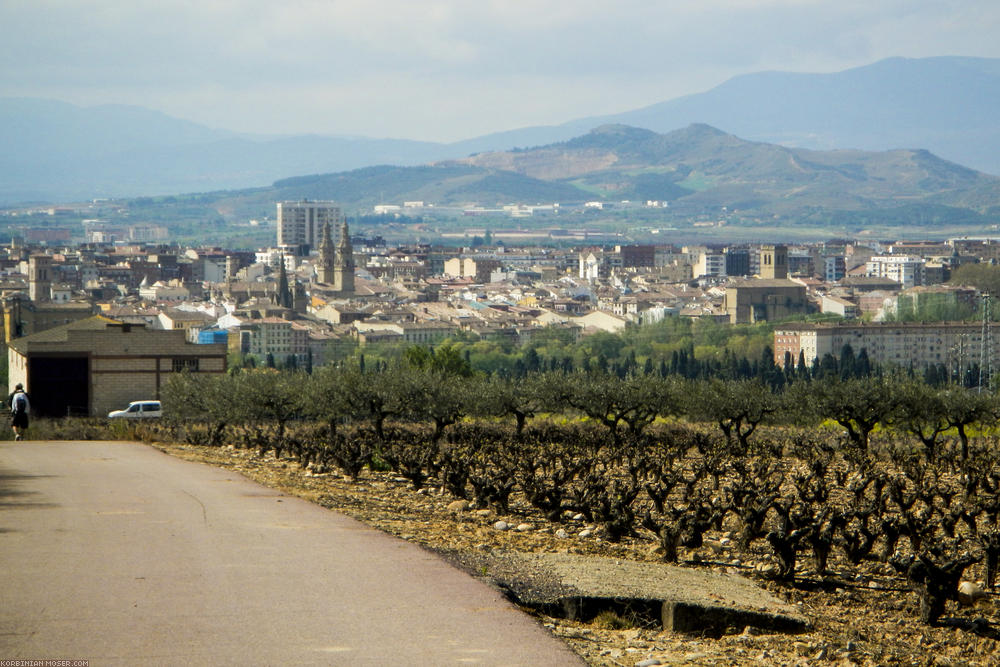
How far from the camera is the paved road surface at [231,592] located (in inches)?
301

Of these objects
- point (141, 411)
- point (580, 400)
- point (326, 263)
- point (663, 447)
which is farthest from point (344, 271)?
point (663, 447)

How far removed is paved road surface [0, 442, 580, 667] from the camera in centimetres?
765

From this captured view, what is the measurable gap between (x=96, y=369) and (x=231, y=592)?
32934 millimetres

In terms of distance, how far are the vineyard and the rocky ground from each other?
0.10 meters

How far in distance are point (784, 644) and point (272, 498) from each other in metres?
6.23

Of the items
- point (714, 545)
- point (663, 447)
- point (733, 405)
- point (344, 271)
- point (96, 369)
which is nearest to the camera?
point (714, 545)

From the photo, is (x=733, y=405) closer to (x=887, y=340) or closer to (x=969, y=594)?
(x=969, y=594)

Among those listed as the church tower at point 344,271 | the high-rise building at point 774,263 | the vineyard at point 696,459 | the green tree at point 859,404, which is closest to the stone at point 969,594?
the vineyard at point 696,459

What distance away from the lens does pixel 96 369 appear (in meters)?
40.4

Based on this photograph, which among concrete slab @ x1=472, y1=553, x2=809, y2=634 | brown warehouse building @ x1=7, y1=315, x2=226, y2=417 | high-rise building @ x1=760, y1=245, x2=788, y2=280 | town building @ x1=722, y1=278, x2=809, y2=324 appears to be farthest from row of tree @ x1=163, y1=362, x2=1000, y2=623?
high-rise building @ x1=760, y1=245, x2=788, y2=280

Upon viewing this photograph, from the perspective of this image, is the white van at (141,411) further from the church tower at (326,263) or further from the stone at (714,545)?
the church tower at (326,263)

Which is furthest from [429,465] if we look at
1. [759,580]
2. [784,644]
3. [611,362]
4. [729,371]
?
[611,362]

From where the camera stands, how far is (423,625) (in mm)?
8258

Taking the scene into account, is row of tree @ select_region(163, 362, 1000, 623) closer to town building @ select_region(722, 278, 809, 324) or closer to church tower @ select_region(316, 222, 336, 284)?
town building @ select_region(722, 278, 809, 324)
